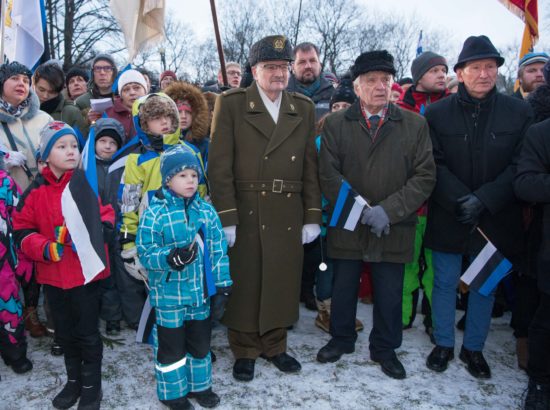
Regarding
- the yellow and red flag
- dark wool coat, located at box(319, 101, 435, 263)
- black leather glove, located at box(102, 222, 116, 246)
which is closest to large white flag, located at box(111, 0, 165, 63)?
black leather glove, located at box(102, 222, 116, 246)

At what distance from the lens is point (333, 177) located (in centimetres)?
334

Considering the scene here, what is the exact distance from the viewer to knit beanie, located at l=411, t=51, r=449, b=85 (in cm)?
412

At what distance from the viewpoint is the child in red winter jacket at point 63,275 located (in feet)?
9.12

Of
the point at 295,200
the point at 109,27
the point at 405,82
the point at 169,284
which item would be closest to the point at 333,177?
the point at 295,200

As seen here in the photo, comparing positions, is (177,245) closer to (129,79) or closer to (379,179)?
(379,179)

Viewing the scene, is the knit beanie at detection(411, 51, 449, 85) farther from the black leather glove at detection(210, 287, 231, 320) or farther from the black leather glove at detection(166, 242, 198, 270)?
the black leather glove at detection(166, 242, 198, 270)

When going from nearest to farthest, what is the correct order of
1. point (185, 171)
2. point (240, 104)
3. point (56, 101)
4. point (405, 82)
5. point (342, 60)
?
point (185, 171), point (240, 104), point (56, 101), point (405, 82), point (342, 60)

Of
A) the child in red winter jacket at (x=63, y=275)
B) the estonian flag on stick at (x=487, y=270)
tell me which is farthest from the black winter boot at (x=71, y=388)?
the estonian flag on stick at (x=487, y=270)

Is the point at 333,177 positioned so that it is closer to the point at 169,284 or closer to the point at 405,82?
the point at 169,284

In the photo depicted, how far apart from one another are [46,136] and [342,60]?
4118 cm

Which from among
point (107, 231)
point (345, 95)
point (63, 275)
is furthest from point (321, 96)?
point (63, 275)

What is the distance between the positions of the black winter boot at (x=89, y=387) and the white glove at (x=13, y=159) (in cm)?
164

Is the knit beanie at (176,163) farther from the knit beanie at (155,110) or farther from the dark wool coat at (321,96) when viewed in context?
the dark wool coat at (321,96)

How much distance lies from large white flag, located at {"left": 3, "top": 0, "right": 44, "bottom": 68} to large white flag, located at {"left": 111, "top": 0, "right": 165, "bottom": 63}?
0.81 metres
